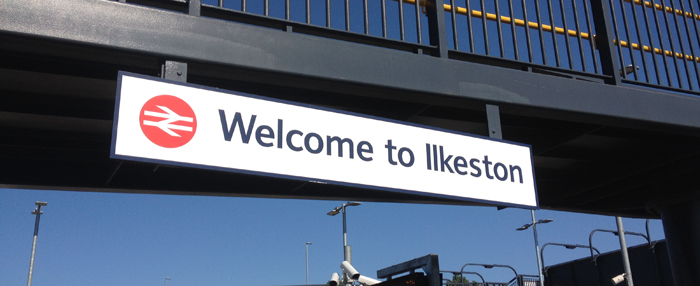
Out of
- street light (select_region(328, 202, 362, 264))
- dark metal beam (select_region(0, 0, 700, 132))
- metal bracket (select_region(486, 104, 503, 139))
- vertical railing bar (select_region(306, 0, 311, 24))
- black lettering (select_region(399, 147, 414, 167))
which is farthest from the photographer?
street light (select_region(328, 202, 362, 264))

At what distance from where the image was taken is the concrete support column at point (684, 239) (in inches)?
251

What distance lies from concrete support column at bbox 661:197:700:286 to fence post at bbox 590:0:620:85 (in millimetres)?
2427

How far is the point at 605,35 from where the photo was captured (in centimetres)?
509

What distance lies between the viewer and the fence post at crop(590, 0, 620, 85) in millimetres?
4980

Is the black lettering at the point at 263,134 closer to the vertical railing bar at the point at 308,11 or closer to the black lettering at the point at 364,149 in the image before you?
the black lettering at the point at 364,149

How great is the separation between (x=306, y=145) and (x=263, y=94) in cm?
98

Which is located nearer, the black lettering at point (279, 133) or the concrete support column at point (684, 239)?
the black lettering at point (279, 133)

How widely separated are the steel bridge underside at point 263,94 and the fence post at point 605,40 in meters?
0.20

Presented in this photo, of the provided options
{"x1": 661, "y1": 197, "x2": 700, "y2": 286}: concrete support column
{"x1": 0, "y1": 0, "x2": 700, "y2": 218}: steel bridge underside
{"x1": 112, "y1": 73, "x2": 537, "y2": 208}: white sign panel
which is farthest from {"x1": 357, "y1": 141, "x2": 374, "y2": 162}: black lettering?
{"x1": 661, "y1": 197, "x2": 700, "y2": 286}: concrete support column

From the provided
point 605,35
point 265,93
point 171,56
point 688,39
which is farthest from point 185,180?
Answer: point 688,39

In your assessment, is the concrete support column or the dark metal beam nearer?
the dark metal beam

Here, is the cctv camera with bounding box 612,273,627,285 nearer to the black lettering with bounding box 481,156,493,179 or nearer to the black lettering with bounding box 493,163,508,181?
the black lettering with bounding box 493,163,508,181

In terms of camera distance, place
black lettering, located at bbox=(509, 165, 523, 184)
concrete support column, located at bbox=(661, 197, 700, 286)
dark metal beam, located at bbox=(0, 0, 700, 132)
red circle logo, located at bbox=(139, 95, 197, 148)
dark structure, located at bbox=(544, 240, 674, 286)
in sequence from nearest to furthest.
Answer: red circle logo, located at bbox=(139, 95, 197, 148) → dark metal beam, located at bbox=(0, 0, 700, 132) → black lettering, located at bbox=(509, 165, 523, 184) → concrete support column, located at bbox=(661, 197, 700, 286) → dark structure, located at bbox=(544, 240, 674, 286)

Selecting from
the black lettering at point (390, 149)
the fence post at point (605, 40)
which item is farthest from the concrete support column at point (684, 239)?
the black lettering at point (390, 149)
